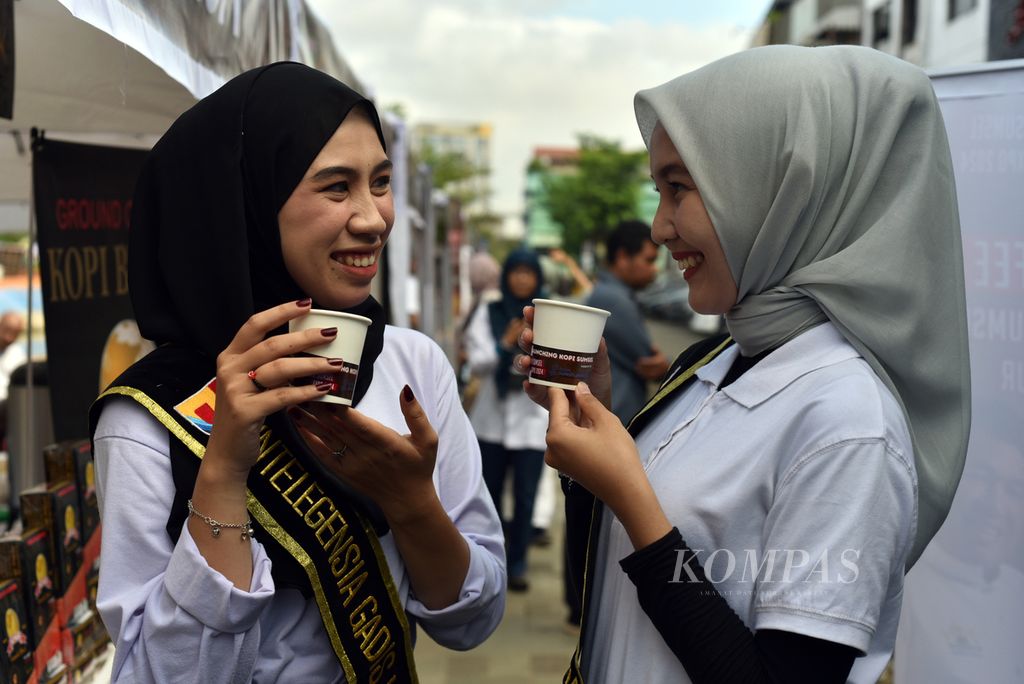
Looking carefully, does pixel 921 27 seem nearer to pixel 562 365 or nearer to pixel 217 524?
pixel 562 365

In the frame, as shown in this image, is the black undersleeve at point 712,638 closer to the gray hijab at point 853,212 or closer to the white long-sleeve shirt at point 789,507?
the white long-sleeve shirt at point 789,507

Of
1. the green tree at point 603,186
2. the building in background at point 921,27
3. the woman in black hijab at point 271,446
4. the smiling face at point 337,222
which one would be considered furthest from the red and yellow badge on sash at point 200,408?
the green tree at point 603,186

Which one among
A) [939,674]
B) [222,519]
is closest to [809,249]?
[222,519]

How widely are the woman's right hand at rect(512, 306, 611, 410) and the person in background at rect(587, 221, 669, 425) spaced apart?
2.87 meters

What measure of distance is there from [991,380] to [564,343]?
173cm

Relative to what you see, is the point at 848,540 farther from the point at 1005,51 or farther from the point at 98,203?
the point at 1005,51

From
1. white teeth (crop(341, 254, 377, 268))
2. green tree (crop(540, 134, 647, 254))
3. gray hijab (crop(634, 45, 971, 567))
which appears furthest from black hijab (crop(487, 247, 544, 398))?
green tree (crop(540, 134, 647, 254))

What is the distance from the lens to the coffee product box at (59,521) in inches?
99.8

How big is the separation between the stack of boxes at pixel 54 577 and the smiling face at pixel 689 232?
5.57ft

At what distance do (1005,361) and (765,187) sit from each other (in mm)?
1644

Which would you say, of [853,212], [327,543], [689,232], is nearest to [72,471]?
[327,543]

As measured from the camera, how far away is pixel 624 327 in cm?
501

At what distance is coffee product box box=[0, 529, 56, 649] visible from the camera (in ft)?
7.57

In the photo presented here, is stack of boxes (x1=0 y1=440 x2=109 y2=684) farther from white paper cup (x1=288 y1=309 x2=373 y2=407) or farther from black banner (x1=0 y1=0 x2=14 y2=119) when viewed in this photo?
white paper cup (x1=288 y1=309 x2=373 y2=407)
